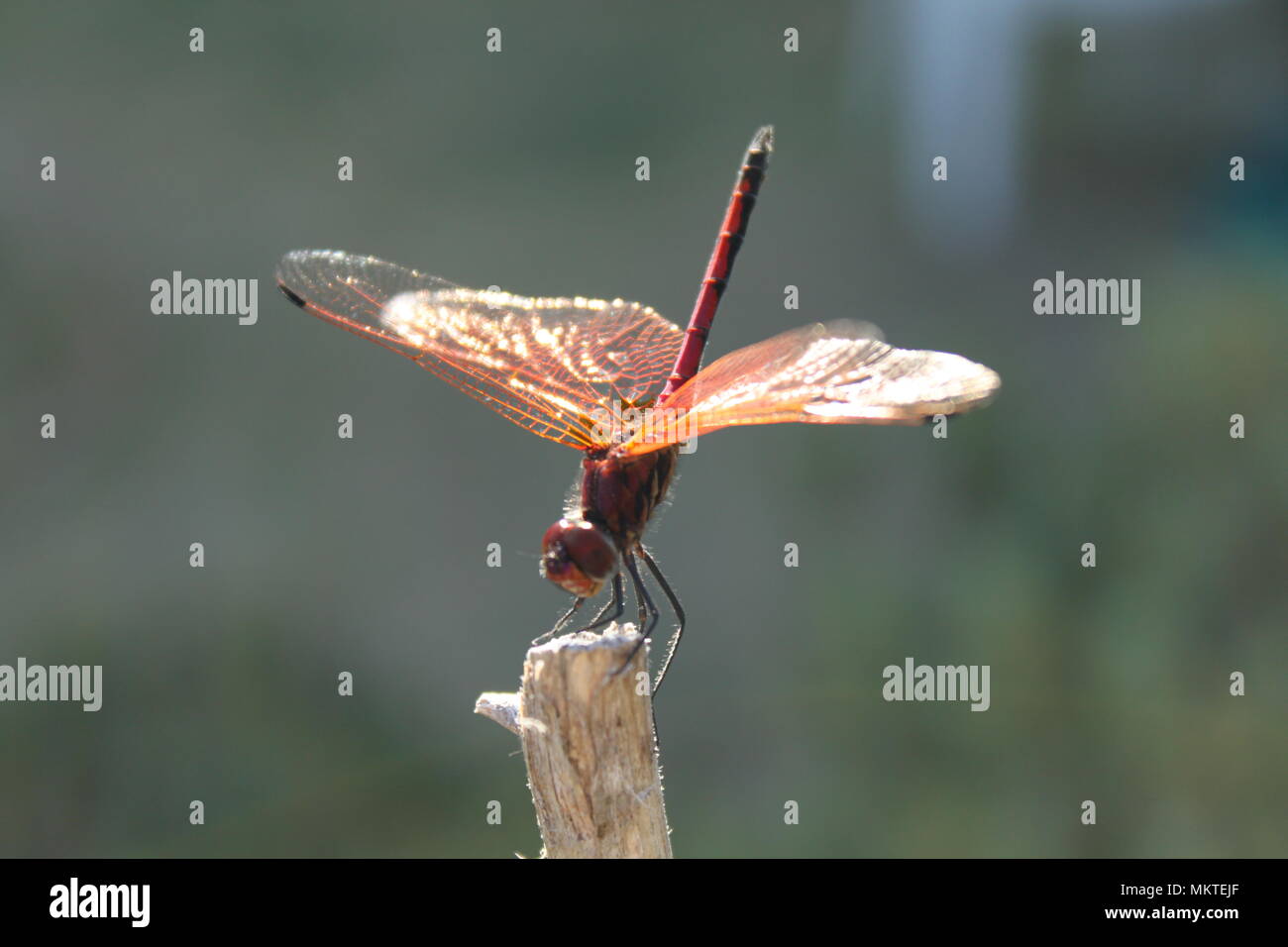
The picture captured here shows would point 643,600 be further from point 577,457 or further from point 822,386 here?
point 577,457

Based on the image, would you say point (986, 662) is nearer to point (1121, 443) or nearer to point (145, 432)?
point (1121, 443)

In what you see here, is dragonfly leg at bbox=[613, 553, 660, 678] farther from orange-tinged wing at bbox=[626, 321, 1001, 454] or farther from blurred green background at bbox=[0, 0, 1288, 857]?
blurred green background at bbox=[0, 0, 1288, 857]

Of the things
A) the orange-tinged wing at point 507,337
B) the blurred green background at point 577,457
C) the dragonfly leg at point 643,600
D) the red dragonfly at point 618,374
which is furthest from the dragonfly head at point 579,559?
the blurred green background at point 577,457

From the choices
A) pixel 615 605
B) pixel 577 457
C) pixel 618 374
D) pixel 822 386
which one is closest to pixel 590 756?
pixel 615 605

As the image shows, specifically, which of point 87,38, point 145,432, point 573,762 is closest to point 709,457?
point 145,432

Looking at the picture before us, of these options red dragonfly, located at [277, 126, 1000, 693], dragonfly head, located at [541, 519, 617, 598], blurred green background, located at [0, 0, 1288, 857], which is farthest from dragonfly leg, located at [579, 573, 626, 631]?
blurred green background, located at [0, 0, 1288, 857]
